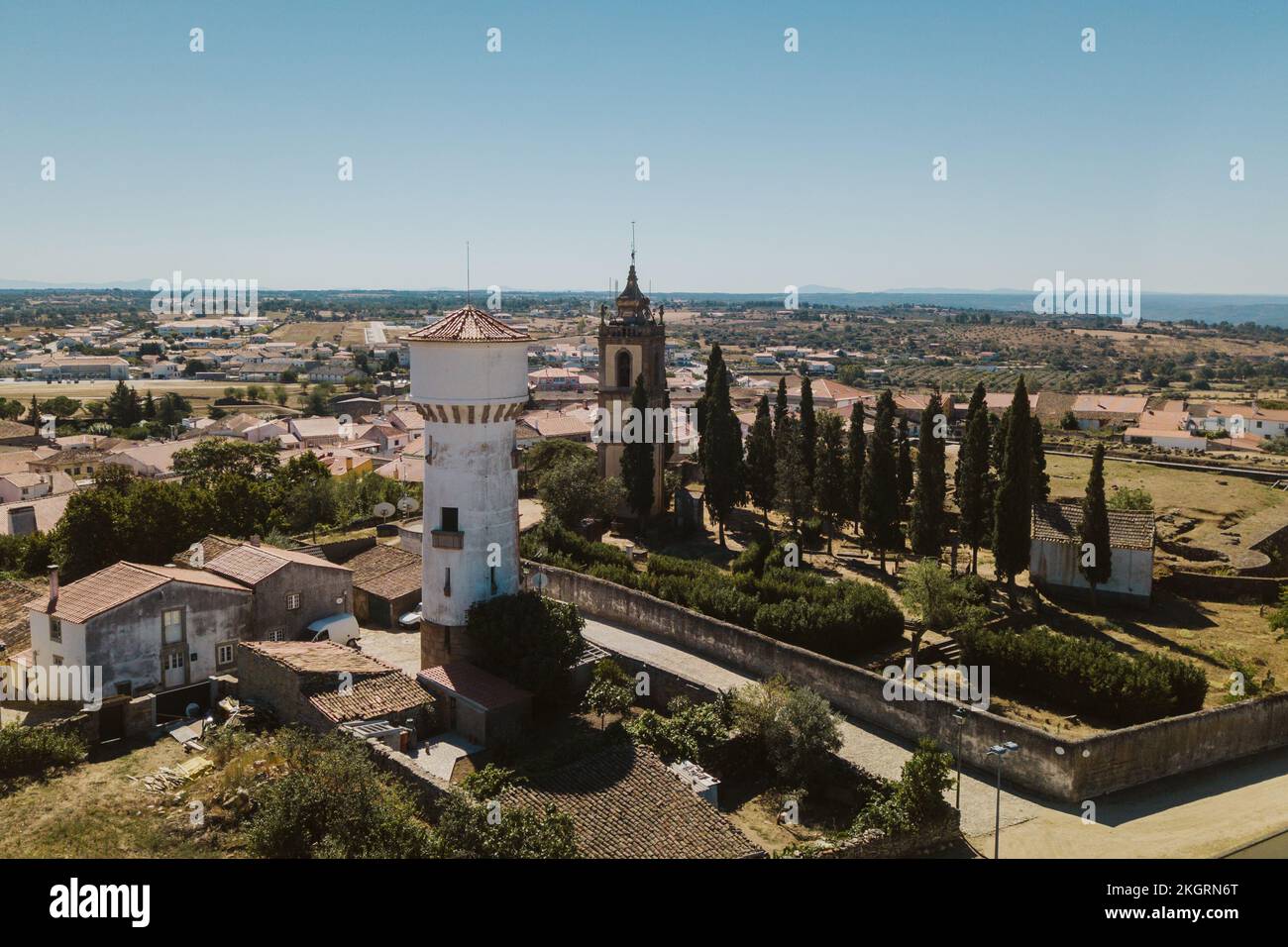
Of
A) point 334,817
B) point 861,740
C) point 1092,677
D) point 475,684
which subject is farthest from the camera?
point 1092,677

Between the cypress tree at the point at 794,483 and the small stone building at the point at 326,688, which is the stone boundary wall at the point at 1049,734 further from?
the cypress tree at the point at 794,483

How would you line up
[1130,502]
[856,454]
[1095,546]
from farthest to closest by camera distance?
[1130,502]
[856,454]
[1095,546]

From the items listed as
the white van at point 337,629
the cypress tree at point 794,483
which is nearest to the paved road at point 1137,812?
the white van at point 337,629

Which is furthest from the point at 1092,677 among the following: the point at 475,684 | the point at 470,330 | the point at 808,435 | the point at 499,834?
the point at 808,435

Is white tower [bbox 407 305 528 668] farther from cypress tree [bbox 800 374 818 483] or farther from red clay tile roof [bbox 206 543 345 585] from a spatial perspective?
cypress tree [bbox 800 374 818 483]

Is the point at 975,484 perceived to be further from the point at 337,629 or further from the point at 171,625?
the point at 171,625

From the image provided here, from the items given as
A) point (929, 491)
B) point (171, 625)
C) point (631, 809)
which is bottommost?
point (631, 809)

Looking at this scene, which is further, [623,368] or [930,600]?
[623,368]
